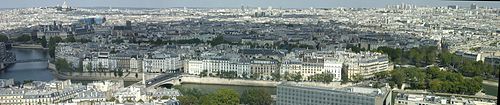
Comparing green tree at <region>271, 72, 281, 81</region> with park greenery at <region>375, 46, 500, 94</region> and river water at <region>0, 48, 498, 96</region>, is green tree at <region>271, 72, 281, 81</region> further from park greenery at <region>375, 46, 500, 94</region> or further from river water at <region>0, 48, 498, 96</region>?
park greenery at <region>375, 46, 500, 94</region>

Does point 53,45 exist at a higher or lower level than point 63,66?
higher

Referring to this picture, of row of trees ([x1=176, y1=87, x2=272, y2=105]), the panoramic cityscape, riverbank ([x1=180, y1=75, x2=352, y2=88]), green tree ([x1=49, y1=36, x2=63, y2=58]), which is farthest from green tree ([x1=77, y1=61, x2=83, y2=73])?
row of trees ([x1=176, y1=87, x2=272, y2=105])

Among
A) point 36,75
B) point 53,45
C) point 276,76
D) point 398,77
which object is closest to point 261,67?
point 276,76

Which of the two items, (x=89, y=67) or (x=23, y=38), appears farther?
(x=23, y=38)

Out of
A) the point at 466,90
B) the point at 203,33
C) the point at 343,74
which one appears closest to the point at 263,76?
the point at 343,74

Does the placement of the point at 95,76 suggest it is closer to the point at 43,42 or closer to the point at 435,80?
the point at 43,42

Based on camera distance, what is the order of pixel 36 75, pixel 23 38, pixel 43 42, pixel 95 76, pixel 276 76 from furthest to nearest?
pixel 23 38, pixel 43 42, pixel 36 75, pixel 95 76, pixel 276 76
